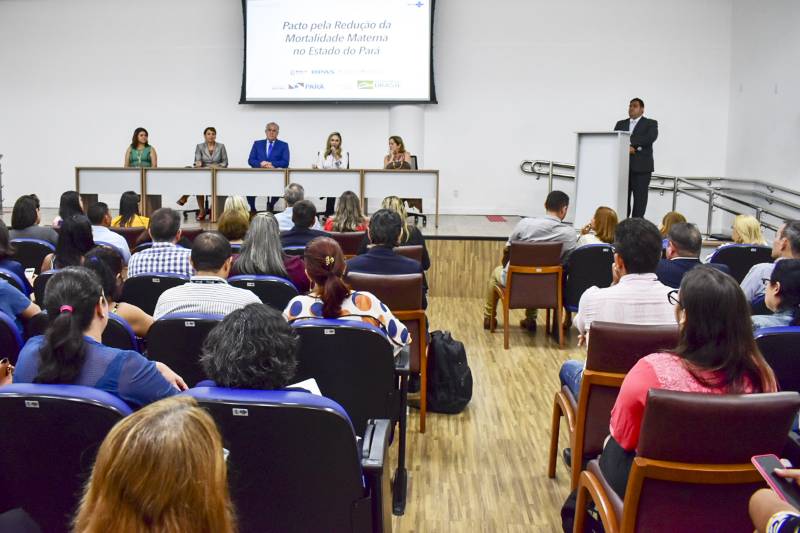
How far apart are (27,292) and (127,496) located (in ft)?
10.1

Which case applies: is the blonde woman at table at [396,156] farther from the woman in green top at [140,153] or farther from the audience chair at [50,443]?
the audience chair at [50,443]

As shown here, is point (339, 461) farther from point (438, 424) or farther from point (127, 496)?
point (438, 424)

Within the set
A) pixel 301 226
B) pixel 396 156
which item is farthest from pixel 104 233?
pixel 396 156

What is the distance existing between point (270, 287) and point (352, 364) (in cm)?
84

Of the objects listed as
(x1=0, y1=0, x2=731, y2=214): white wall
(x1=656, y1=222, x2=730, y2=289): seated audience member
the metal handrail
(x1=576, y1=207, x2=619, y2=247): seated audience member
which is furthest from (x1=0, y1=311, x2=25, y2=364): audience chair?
(x1=0, y1=0, x2=731, y2=214): white wall

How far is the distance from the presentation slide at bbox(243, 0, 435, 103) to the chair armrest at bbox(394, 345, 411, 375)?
7744mm

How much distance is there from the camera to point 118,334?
2453mm

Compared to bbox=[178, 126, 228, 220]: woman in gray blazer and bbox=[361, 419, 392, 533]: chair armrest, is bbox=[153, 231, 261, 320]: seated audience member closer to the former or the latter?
bbox=[361, 419, 392, 533]: chair armrest

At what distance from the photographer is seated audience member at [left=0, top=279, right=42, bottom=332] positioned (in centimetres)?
283

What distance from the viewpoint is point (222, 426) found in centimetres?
151

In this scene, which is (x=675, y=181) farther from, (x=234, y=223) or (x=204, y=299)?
(x=204, y=299)

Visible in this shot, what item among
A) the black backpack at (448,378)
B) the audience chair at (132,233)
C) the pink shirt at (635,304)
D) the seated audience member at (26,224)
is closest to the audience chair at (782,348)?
the pink shirt at (635,304)

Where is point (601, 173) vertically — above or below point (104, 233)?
above

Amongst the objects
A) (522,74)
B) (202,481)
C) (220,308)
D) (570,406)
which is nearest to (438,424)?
(570,406)
